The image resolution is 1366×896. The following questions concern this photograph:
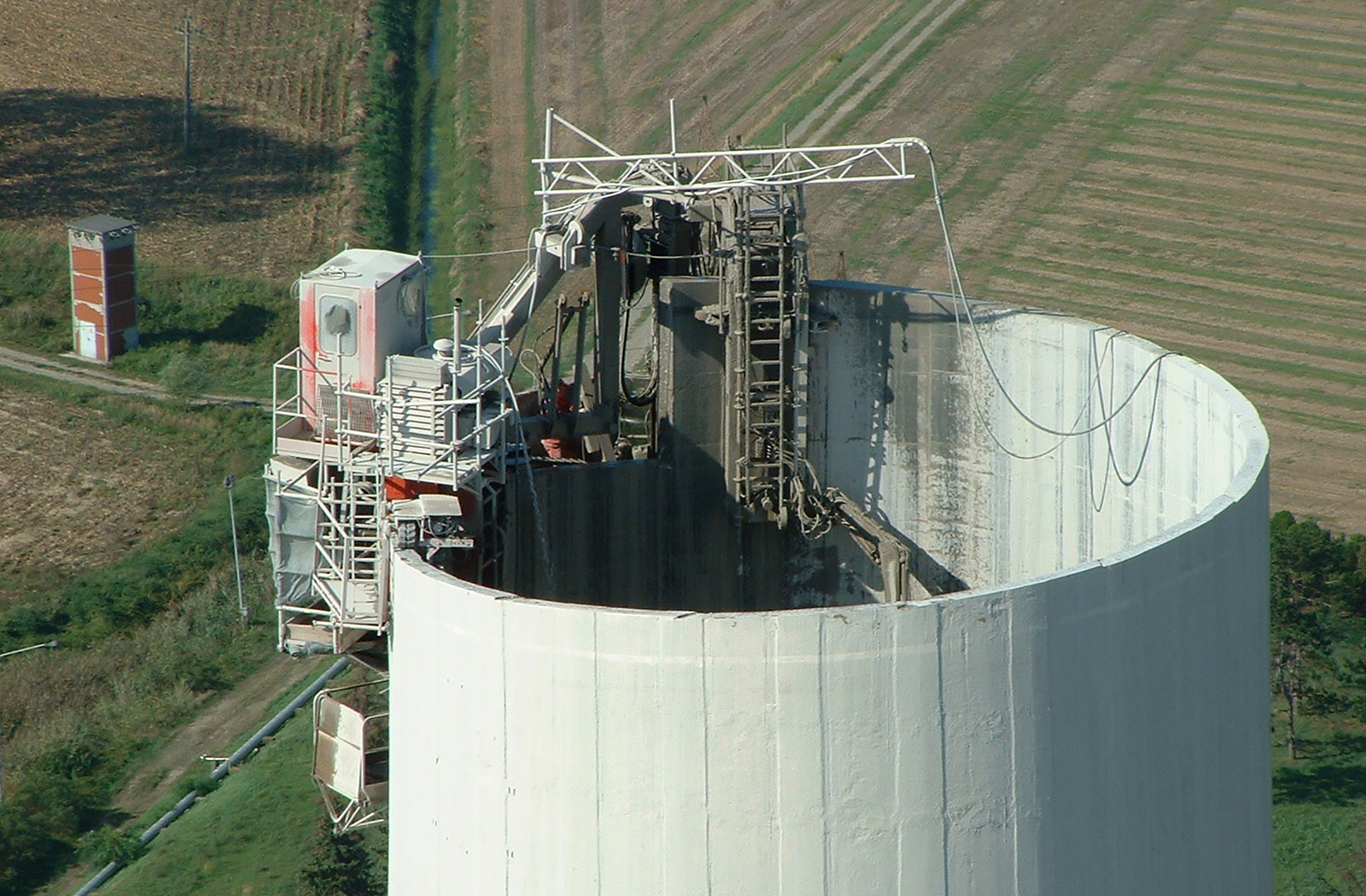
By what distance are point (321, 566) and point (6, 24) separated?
68.1 m

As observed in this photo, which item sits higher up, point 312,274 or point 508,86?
point 508,86

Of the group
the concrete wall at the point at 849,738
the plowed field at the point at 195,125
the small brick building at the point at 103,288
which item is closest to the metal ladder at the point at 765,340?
the concrete wall at the point at 849,738

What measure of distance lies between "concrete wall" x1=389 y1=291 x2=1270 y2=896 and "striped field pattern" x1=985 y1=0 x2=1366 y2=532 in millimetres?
31843

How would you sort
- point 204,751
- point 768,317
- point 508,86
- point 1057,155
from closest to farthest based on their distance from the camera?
point 768,317
point 204,751
point 1057,155
point 508,86

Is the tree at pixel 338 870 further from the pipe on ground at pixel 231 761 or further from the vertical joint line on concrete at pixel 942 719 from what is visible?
the vertical joint line on concrete at pixel 942 719

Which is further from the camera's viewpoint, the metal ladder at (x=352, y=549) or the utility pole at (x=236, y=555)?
the utility pole at (x=236, y=555)

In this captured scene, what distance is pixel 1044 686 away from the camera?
884 inches

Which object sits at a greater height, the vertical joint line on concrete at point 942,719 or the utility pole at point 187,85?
the utility pole at point 187,85

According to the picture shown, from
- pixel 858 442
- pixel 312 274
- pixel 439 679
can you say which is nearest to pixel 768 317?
pixel 858 442

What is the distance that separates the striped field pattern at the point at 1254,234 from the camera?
193ft

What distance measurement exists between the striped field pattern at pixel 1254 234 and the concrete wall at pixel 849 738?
1254 inches

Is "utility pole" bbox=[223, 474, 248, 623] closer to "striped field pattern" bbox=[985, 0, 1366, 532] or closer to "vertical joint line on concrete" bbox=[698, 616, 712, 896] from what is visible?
"vertical joint line on concrete" bbox=[698, 616, 712, 896]

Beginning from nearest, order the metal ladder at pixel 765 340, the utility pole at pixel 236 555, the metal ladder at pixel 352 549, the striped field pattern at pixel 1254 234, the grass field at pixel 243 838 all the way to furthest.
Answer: the metal ladder at pixel 352 549 → the metal ladder at pixel 765 340 → the utility pole at pixel 236 555 → the grass field at pixel 243 838 → the striped field pattern at pixel 1254 234

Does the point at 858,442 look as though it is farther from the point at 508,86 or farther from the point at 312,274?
the point at 508,86
